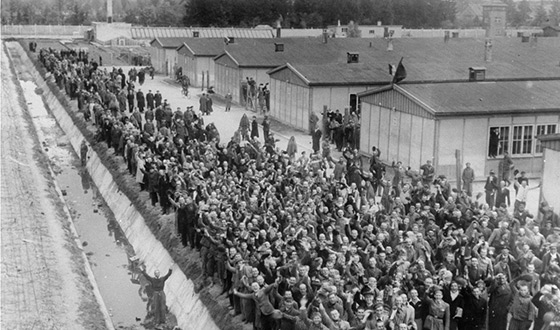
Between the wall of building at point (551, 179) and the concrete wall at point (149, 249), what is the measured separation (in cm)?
1058

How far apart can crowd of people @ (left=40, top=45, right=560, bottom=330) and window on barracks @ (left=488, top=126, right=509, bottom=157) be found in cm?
483

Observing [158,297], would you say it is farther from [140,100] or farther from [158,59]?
[158,59]

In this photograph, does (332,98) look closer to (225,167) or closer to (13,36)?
(225,167)

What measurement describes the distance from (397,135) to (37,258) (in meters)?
13.8

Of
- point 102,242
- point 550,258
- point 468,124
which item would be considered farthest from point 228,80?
point 550,258

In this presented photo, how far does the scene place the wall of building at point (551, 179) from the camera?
2319 cm

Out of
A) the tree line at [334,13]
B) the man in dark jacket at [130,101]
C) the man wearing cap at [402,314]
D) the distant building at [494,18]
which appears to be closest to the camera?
the man wearing cap at [402,314]

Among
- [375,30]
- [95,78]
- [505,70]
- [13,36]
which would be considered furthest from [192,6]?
[505,70]

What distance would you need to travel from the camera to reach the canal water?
21.7 m

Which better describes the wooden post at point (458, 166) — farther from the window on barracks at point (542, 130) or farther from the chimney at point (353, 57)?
the chimney at point (353, 57)

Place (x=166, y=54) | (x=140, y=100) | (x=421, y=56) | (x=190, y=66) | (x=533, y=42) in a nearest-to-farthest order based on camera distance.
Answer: (x=140, y=100) < (x=421, y=56) < (x=533, y=42) < (x=190, y=66) < (x=166, y=54)

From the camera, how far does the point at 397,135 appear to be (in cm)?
3025

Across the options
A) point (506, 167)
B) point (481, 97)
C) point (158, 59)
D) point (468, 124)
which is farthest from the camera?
point (158, 59)

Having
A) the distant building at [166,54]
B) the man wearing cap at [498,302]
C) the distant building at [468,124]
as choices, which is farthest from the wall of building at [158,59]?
the man wearing cap at [498,302]
